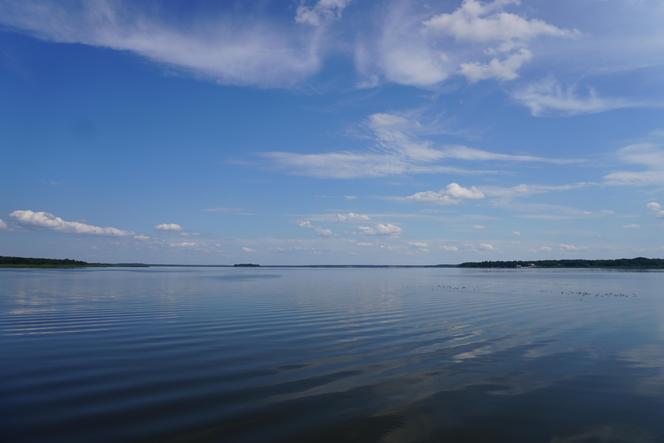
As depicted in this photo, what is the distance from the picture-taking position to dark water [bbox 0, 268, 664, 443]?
9352 millimetres

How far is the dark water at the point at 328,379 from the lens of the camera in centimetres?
935

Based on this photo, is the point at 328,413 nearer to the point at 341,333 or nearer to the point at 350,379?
the point at 350,379

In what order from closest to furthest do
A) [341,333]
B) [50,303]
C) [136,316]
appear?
[341,333] < [136,316] < [50,303]

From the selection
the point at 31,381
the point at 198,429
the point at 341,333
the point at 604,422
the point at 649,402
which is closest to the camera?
the point at 198,429

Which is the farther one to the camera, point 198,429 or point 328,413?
point 328,413

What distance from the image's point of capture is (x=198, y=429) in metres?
9.15

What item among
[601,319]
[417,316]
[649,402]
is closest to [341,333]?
[417,316]

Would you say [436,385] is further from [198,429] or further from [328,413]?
[198,429]

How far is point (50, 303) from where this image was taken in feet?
111

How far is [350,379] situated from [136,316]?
59.9 ft

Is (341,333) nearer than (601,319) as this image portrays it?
Yes

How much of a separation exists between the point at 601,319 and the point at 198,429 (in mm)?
25903

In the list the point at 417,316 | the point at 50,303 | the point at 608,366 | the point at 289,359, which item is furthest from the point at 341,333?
the point at 50,303

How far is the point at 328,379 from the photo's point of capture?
43.1ft
